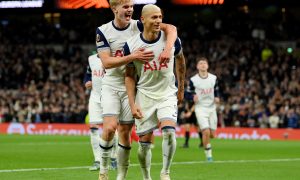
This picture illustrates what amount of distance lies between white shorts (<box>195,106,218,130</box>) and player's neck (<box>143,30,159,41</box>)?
28.7 ft

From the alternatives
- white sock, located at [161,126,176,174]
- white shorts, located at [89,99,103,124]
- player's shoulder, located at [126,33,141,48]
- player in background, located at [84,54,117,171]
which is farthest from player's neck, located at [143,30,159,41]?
white shorts, located at [89,99,103,124]

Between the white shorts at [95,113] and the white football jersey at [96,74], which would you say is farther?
the white football jersey at [96,74]

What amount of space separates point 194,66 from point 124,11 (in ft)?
94.3

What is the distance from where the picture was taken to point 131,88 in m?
10.8

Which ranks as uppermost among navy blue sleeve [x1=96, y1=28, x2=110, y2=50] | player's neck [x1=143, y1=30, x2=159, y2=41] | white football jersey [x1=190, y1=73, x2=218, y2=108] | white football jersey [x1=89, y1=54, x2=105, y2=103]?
player's neck [x1=143, y1=30, x2=159, y2=41]

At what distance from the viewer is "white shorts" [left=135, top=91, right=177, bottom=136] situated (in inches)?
420

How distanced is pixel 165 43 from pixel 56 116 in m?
28.3

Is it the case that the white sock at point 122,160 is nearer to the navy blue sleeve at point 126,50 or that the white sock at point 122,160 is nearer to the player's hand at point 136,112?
the player's hand at point 136,112

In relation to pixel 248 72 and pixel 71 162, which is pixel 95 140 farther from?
pixel 248 72

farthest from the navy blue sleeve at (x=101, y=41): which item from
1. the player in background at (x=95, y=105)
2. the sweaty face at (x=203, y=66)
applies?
the sweaty face at (x=203, y=66)

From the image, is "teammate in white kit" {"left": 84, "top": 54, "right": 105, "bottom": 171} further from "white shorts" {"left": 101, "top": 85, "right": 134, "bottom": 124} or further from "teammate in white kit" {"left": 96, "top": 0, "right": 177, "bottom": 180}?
"white shorts" {"left": 101, "top": 85, "right": 134, "bottom": 124}

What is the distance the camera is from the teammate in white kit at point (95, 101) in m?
15.4

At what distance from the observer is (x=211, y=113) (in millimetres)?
19688

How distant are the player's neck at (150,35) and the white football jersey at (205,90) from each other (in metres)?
9.20
